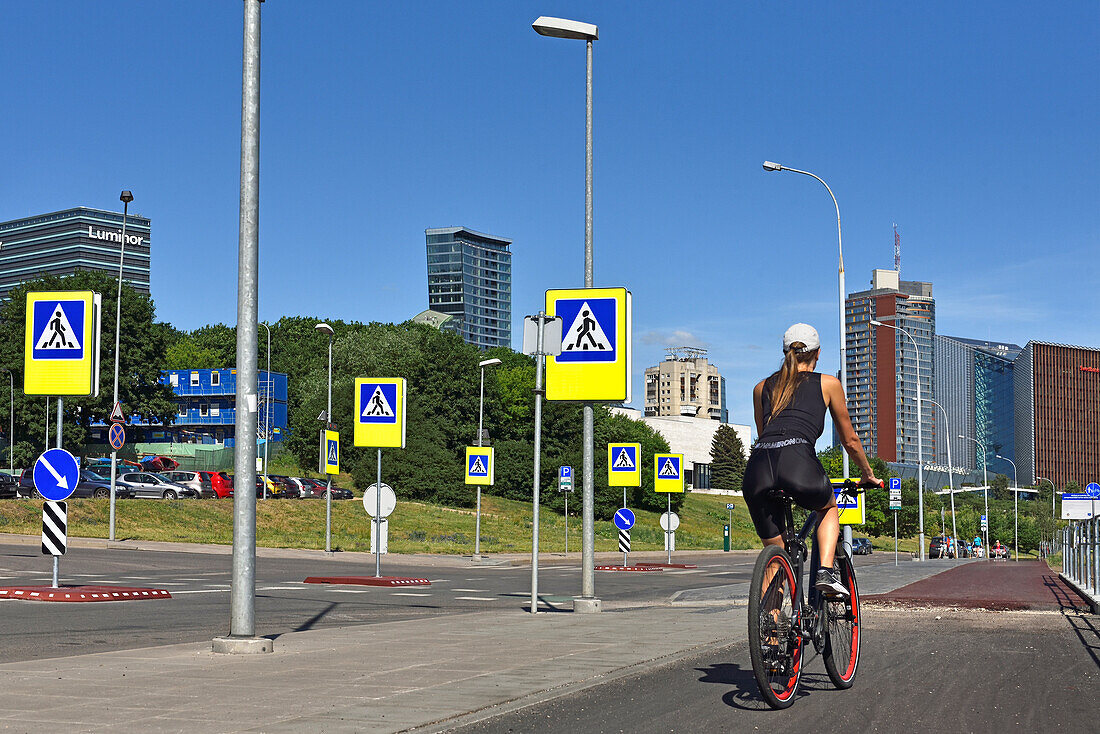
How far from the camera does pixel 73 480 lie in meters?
17.3

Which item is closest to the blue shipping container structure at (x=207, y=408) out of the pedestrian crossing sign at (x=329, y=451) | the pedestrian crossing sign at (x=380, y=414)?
the pedestrian crossing sign at (x=329, y=451)

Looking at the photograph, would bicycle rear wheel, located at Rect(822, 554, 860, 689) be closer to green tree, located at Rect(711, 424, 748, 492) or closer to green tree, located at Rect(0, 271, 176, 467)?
green tree, located at Rect(0, 271, 176, 467)

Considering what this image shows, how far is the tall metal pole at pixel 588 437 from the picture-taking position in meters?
16.2

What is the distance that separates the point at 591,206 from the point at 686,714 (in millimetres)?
11164

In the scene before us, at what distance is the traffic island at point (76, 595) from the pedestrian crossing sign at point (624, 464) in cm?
1506

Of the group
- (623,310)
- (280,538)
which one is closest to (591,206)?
(623,310)

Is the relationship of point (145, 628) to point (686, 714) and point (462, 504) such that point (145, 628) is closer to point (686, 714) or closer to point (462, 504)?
point (686, 714)

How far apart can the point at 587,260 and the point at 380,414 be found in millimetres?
8587

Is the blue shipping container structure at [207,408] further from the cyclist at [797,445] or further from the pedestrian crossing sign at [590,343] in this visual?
the cyclist at [797,445]

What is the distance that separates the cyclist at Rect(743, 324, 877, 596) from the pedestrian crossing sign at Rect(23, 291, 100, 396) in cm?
1290

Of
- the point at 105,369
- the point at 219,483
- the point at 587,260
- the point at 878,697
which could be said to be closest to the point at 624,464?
the point at 587,260

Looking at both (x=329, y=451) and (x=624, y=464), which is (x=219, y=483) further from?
(x=624, y=464)

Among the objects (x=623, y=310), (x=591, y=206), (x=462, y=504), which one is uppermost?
(x=591, y=206)

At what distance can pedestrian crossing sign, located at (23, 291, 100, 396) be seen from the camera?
17.5 metres
